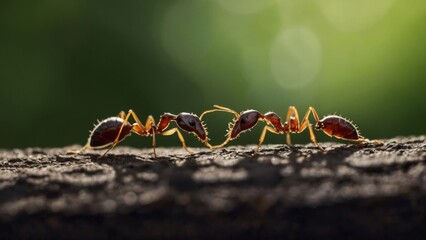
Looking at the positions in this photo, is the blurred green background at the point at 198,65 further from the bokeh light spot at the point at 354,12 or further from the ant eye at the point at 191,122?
the ant eye at the point at 191,122

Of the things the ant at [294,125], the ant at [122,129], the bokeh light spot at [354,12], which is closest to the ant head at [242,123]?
the ant at [294,125]

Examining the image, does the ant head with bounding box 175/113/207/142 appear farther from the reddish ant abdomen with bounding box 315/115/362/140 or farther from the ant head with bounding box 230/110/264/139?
the reddish ant abdomen with bounding box 315/115/362/140

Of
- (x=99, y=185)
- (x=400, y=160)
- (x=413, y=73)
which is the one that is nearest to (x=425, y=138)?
(x=400, y=160)

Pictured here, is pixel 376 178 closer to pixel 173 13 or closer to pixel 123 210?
pixel 123 210

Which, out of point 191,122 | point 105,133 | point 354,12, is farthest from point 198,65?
point 105,133

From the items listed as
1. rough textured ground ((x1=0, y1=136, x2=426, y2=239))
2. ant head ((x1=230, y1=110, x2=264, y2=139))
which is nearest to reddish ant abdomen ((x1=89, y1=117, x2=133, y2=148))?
ant head ((x1=230, y1=110, x2=264, y2=139))

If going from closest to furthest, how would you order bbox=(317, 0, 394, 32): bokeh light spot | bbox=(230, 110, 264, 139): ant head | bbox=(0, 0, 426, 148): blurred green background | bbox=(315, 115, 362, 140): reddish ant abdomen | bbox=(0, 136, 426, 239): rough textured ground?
bbox=(0, 136, 426, 239): rough textured ground, bbox=(315, 115, 362, 140): reddish ant abdomen, bbox=(230, 110, 264, 139): ant head, bbox=(0, 0, 426, 148): blurred green background, bbox=(317, 0, 394, 32): bokeh light spot
